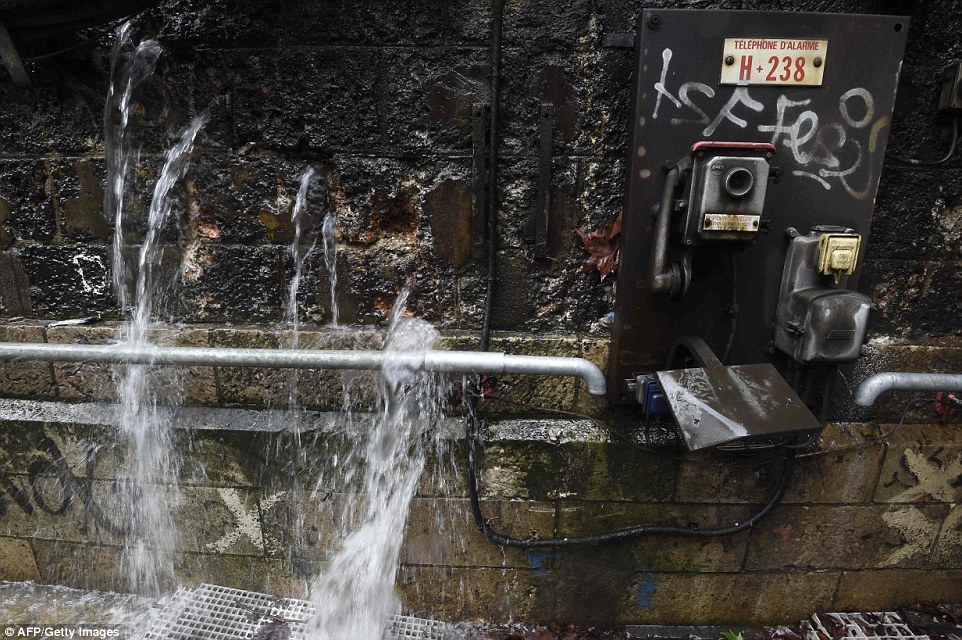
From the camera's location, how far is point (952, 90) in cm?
205

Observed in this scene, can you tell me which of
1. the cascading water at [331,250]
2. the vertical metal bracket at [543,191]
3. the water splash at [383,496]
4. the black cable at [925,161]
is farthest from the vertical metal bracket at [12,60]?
the black cable at [925,161]

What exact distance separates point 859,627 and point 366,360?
292cm

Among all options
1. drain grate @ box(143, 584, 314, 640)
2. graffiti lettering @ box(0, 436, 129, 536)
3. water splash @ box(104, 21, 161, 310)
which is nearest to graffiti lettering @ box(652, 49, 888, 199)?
water splash @ box(104, 21, 161, 310)

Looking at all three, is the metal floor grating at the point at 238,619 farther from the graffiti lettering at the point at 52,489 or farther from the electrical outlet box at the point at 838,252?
the electrical outlet box at the point at 838,252

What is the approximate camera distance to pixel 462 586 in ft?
8.73

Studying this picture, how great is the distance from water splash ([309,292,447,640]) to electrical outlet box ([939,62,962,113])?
2.43 metres

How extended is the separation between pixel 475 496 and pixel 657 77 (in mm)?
2033

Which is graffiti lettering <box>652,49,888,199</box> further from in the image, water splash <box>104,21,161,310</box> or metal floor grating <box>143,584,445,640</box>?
metal floor grating <box>143,584,445,640</box>

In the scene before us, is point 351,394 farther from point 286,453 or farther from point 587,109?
point 587,109

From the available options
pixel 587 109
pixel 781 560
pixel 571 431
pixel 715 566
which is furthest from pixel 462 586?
pixel 587 109

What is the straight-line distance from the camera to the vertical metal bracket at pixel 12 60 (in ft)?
6.48

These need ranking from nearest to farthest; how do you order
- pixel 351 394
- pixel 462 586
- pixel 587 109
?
pixel 587 109 → pixel 351 394 → pixel 462 586

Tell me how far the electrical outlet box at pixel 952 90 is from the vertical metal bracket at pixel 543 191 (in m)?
1.65

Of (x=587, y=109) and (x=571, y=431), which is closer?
(x=587, y=109)
